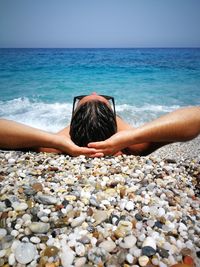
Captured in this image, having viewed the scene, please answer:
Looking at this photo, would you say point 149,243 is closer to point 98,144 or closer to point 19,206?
point 19,206

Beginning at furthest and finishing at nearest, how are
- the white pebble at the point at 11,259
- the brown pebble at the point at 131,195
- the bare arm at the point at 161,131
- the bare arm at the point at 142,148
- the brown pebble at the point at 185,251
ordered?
1. the bare arm at the point at 142,148
2. the bare arm at the point at 161,131
3. the brown pebble at the point at 131,195
4. the brown pebble at the point at 185,251
5. the white pebble at the point at 11,259

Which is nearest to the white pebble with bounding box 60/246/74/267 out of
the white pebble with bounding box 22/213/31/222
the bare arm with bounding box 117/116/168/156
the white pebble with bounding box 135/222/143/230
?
the white pebble with bounding box 22/213/31/222

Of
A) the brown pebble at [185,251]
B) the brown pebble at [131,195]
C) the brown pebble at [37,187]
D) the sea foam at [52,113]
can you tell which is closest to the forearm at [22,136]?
the brown pebble at [37,187]

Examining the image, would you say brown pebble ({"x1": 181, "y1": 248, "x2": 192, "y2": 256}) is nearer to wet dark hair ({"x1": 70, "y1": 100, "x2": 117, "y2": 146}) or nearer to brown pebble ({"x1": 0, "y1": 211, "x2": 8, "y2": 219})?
brown pebble ({"x1": 0, "y1": 211, "x2": 8, "y2": 219})

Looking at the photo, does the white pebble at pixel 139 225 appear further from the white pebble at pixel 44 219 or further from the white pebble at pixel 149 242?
the white pebble at pixel 44 219

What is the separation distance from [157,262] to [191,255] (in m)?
0.25

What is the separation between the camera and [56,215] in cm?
171

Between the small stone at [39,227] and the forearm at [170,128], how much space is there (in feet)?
4.51

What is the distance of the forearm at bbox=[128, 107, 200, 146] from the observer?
2598 mm

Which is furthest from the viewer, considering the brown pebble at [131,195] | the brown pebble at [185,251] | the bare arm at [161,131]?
the bare arm at [161,131]

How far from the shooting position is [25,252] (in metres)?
1.38

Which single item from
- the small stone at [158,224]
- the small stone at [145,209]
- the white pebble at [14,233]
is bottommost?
the small stone at [158,224]

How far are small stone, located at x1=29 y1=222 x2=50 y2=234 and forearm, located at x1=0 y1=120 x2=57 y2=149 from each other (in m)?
1.24

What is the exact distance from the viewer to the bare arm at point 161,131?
2.59 m
